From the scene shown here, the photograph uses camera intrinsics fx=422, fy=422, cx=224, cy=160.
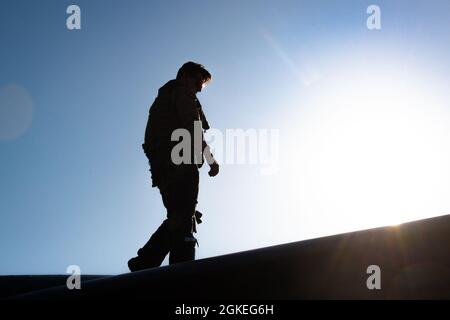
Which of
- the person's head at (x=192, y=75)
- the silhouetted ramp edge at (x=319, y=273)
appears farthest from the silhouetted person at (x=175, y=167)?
the silhouetted ramp edge at (x=319, y=273)

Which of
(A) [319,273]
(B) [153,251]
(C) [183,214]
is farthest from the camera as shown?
(C) [183,214]

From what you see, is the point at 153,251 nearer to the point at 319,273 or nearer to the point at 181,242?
the point at 181,242

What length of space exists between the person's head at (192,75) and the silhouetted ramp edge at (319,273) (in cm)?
271

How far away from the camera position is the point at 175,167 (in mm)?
4422

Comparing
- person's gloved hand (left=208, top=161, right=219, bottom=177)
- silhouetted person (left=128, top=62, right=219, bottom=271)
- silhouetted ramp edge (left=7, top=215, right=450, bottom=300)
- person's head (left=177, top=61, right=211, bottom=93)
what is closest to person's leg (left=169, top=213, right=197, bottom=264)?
silhouetted person (left=128, top=62, right=219, bottom=271)

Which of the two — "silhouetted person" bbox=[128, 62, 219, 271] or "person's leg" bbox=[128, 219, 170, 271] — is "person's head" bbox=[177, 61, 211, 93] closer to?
"silhouetted person" bbox=[128, 62, 219, 271]

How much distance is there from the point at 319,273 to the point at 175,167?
2.65 meters

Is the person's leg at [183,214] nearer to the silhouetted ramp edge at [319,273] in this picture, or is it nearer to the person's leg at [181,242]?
the person's leg at [181,242]

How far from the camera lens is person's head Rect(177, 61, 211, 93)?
4750 millimetres

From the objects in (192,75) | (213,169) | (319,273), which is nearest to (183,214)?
(213,169)

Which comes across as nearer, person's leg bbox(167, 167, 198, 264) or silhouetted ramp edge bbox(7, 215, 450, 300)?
silhouetted ramp edge bbox(7, 215, 450, 300)

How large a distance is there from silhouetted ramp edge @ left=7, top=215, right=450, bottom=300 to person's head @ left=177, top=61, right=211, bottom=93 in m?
2.71
